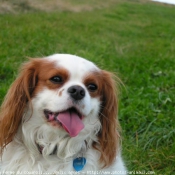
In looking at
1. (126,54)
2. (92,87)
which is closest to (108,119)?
(92,87)

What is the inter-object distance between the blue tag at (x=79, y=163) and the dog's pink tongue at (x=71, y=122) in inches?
11.5

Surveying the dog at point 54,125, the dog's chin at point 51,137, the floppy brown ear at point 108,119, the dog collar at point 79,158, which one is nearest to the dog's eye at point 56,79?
the dog at point 54,125

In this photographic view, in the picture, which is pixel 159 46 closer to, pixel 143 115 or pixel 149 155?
pixel 143 115

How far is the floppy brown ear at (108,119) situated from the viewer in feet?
9.73

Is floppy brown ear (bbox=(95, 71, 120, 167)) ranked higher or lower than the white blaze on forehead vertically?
lower

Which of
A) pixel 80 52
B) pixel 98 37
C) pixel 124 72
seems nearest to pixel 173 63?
pixel 124 72

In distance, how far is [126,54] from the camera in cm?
768

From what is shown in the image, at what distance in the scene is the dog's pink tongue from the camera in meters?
2.63

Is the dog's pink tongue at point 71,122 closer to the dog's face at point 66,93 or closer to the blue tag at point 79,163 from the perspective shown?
the dog's face at point 66,93

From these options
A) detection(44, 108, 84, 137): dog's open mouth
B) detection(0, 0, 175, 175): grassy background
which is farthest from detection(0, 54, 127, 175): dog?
detection(0, 0, 175, 175): grassy background

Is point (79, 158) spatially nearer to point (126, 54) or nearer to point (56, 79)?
point (56, 79)

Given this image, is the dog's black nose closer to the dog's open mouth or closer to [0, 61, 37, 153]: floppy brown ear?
the dog's open mouth

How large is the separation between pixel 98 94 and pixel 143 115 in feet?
5.01

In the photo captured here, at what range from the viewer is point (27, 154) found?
285 centimetres
